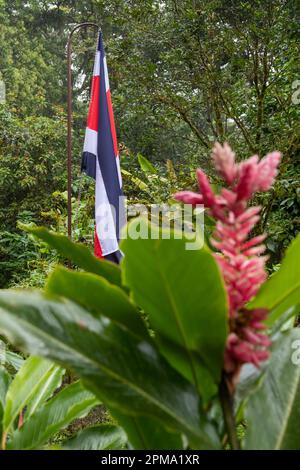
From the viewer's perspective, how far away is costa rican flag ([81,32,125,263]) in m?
2.95

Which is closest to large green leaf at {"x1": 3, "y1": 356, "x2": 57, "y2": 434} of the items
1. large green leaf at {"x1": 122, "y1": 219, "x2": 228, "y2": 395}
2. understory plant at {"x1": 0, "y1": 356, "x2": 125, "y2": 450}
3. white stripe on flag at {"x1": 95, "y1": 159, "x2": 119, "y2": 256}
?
understory plant at {"x1": 0, "y1": 356, "x2": 125, "y2": 450}

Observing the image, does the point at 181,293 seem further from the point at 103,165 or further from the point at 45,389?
the point at 103,165

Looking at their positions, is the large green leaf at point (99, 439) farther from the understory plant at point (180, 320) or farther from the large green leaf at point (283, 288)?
the large green leaf at point (283, 288)

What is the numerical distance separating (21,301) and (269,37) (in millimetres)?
3255

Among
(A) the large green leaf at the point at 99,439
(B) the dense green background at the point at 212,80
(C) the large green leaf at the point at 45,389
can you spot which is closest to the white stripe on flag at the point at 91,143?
(B) the dense green background at the point at 212,80

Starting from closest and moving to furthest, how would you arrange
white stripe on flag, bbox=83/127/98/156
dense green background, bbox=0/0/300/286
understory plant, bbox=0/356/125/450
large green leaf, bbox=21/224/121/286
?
large green leaf, bbox=21/224/121/286, understory plant, bbox=0/356/125/450, white stripe on flag, bbox=83/127/98/156, dense green background, bbox=0/0/300/286

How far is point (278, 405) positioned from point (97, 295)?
26 centimetres

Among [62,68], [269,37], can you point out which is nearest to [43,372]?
[269,37]

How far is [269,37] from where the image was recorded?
10.6 ft

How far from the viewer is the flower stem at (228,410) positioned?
503 mm

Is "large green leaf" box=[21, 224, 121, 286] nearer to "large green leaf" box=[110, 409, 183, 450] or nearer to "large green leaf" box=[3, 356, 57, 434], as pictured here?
"large green leaf" box=[110, 409, 183, 450]

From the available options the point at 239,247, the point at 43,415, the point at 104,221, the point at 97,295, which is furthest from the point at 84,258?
the point at 104,221

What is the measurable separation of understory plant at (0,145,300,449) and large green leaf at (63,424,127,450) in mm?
272

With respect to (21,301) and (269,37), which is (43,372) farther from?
(269,37)
